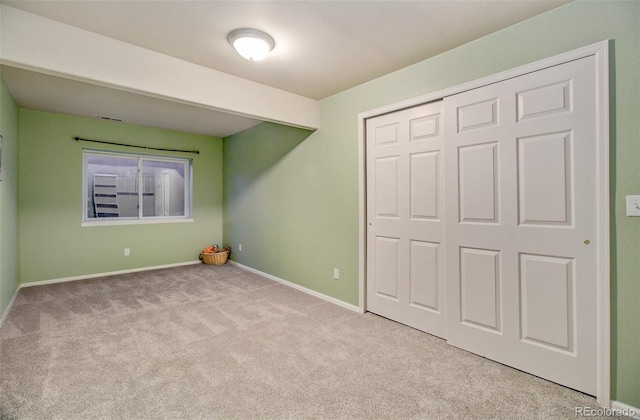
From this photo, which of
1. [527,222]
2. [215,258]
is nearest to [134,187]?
[215,258]

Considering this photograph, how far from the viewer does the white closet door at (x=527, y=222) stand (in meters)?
1.81

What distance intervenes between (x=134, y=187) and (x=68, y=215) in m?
0.98

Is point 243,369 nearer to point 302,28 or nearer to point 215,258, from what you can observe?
point 302,28

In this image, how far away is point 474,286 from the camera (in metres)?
2.30

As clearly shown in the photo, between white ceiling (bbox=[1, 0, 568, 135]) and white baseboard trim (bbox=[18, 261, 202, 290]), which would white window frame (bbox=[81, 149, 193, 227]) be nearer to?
white baseboard trim (bbox=[18, 261, 202, 290])

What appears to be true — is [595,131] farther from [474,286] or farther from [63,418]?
[63,418]

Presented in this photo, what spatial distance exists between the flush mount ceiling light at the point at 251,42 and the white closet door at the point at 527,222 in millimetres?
1520

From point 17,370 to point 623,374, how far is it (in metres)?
3.79

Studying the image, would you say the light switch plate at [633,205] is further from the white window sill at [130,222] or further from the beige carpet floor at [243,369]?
the white window sill at [130,222]

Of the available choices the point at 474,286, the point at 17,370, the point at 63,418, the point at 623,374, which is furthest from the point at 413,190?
the point at 17,370

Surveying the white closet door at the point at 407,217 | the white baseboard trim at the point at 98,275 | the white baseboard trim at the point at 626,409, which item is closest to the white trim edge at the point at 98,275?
the white baseboard trim at the point at 98,275

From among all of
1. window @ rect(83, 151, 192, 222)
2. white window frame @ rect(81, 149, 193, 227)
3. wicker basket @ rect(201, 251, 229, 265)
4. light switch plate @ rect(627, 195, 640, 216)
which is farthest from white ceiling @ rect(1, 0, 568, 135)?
wicker basket @ rect(201, 251, 229, 265)

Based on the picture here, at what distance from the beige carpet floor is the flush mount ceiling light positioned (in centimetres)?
228
